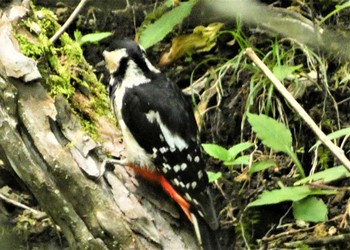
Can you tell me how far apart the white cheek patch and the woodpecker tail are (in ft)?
0.97

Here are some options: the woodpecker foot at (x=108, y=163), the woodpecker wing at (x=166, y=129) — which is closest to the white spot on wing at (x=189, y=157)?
the woodpecker wing at (x=166, y=129)

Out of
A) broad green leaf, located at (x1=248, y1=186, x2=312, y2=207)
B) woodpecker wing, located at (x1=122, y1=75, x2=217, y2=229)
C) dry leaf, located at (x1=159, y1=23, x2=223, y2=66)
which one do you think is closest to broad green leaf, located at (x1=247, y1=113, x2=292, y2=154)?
broad green leaf, located at (x1=248, y1=186, x2=312, y2=207)

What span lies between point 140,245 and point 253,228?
2.34 ft

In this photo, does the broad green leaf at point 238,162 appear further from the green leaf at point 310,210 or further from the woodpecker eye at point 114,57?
the woodpecker eye at point 114,57

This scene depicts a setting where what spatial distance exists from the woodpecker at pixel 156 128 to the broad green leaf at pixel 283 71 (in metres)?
0.52

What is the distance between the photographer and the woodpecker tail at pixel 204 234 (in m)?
2.63

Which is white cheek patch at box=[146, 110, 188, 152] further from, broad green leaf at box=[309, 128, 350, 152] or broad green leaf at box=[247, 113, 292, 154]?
broad green leaf at box=[309, 128, 350, 152]

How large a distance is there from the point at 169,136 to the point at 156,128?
0.19 feet

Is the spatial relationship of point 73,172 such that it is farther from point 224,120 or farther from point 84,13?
point 84,13

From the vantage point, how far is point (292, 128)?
3.41 meters

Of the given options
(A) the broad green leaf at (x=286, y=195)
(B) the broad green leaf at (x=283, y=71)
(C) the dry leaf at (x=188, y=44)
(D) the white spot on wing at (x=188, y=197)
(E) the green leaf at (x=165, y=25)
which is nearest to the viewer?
(A) the broad green leaf at (x=286, y=195)

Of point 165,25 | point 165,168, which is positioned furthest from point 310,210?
point 165,25

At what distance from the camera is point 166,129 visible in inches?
115

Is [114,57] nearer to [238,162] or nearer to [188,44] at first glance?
[238,162]
